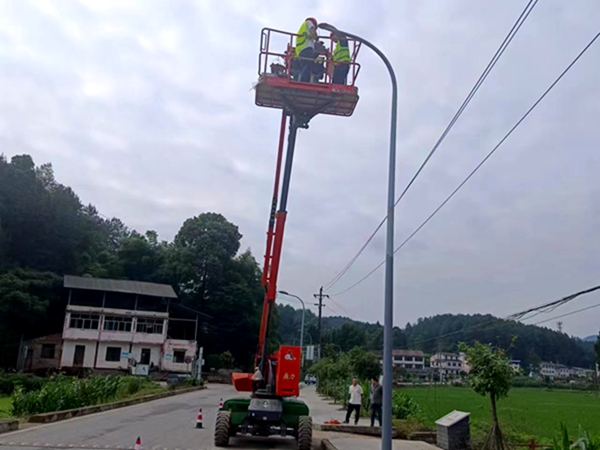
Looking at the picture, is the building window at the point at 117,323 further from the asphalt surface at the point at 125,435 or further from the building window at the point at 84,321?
the asphalt surface at the point at 125,435

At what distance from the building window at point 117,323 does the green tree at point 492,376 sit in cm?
4940

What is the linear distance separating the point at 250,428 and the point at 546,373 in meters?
82.3

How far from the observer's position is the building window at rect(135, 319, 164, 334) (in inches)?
2263

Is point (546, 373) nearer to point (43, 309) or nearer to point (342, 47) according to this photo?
point (43, 309)

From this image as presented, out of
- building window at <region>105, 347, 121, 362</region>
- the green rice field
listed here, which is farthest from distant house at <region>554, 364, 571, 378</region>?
building window at <region>105, 347, 121, 362</region>

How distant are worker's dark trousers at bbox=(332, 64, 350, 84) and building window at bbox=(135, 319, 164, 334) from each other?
47314 millimetres

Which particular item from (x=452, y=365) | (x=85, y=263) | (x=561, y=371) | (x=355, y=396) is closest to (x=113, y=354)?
(x=85, y=263)

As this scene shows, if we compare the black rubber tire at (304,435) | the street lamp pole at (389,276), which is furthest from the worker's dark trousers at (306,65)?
the black rubber tire at (304,435)

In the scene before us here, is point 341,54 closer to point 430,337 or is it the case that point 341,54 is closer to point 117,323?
point 430,337

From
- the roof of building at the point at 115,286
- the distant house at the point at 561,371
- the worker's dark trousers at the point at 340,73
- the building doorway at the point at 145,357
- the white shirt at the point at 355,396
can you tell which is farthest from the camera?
the distant house at the point at 561,371

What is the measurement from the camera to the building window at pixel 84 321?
5503cm

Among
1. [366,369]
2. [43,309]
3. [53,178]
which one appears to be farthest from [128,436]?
[53,178]

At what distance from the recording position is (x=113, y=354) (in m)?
55.3

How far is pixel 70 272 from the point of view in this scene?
209ft
